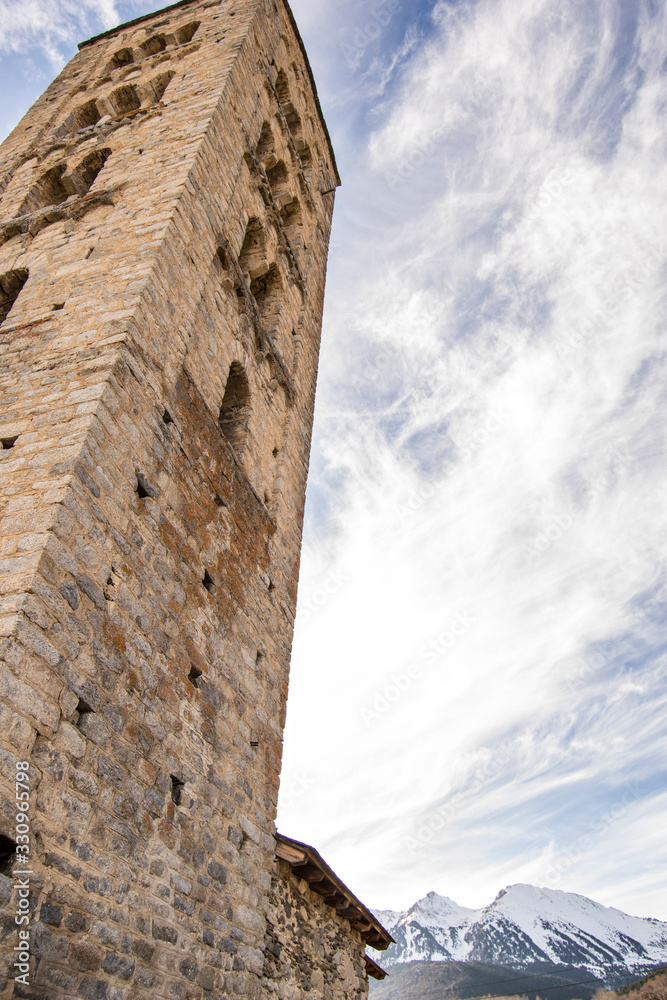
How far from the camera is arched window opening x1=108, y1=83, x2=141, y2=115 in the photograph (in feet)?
33.4

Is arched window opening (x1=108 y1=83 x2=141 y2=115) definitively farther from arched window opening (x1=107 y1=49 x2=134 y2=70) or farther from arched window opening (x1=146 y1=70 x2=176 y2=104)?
arched window opening (x1=107 y1=49 x2=134 y2=70)

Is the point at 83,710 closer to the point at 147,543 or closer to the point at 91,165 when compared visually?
the point at 147,543

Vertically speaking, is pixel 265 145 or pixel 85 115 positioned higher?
pixel 265 145

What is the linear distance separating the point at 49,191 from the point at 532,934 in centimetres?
15093

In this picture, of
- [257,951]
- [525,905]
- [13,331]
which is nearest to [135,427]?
[13,331]

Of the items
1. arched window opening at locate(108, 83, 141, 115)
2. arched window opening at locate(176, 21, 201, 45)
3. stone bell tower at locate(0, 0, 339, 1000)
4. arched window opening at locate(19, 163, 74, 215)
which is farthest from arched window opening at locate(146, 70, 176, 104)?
arched window opening at locate(19, 163, 74, 215)

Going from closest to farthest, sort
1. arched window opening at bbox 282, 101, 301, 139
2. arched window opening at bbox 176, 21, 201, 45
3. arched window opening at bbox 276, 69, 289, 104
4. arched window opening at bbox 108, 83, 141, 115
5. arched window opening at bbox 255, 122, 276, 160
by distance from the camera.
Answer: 1. arched window opening at bbox 108, 83, 141, 115
2. arched window opening at bbox 255, 122, 276, 160
3. arched window opening at bbox 176, 21, 201, 45
4. arched window opening at bbox 276, 69, 289, 104
5. arched window opening at bbox 282, 101, 301, 139

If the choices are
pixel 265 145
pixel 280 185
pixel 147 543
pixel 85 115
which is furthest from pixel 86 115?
pixel 147 543

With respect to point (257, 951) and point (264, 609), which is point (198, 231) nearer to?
point (264, 609)

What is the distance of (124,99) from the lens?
10242mm

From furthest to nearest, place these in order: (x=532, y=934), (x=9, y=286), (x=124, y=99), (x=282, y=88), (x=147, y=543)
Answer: (x=532, y=934) → (x=282, y=88) → (x=124, y=99) → (x=9, y=286) → (x=147, y=543)

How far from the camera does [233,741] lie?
517 centimetres

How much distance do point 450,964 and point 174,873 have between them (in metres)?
102

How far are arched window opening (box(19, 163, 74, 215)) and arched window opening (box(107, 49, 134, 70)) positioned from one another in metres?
4.72
